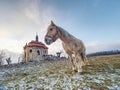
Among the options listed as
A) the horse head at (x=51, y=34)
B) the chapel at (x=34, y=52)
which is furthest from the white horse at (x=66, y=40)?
the chapel at (x=34, y=52)

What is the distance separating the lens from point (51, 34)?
42.9 feet

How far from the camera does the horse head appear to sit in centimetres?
1288

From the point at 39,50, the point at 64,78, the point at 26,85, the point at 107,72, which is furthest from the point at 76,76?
the point at 39,50

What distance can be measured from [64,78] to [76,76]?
Answer: 0.93 metres

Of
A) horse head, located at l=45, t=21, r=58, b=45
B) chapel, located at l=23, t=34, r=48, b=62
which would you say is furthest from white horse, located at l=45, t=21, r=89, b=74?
chapel, located at l=23, t=34, r=48, b=62

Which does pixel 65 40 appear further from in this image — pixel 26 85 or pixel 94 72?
pixel 26 85

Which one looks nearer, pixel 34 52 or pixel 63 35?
pixel 63 35

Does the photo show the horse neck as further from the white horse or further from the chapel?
the chapel

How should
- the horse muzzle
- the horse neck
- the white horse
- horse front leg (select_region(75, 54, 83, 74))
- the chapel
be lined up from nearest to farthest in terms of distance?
the horse muzzle
the white horse
the horse neck
horse front leg (select_region(75, 54, 83, 74))
the chapel

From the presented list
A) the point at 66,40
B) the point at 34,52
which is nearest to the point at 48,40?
the point at 66,40

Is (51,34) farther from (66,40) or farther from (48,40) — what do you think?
(66,40)

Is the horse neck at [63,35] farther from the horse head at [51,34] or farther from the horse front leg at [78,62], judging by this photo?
the horse front leg at [78,62]

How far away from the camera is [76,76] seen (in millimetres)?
13359

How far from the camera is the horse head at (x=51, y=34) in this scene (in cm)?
1288
